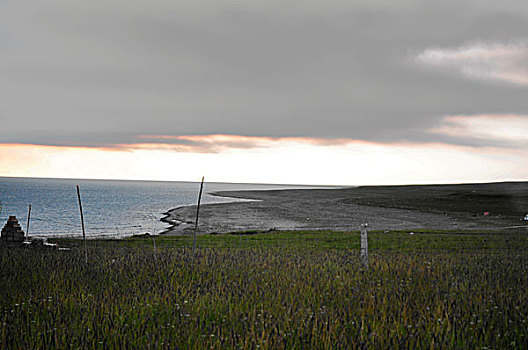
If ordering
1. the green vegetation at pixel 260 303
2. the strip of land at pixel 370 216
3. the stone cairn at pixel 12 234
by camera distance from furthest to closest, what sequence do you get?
the strip of land at pixel 370 216, the stone cairn at pixel 12 234, the green vegetation at pixel 260 303

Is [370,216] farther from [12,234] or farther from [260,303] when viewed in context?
[260,303]

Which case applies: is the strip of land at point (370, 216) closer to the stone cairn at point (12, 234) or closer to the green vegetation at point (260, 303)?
the green vegetation at point (260, 303)

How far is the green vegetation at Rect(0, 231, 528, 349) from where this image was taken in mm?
4652

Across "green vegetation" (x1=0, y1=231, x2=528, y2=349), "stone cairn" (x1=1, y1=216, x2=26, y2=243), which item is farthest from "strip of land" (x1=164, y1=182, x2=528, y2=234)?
"stone cairn" (x1=1, y1=216, x2=26, y2=243)

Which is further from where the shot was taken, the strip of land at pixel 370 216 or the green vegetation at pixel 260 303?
the strip of land at pixel 370 216

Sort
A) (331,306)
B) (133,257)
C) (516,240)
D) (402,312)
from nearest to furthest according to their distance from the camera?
(402,312) → (331,306) → (133,257) → (516,240)

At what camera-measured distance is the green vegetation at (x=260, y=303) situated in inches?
183

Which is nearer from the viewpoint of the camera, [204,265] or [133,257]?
[204,265]

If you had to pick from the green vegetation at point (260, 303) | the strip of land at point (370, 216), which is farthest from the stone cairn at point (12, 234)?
the strip of land at point (370, 216)

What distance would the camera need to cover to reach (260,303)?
5949 millimetres

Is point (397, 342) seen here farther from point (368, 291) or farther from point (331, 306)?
point (368, 291)

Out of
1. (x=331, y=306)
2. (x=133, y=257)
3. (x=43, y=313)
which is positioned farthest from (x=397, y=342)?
(x=133, y=257)

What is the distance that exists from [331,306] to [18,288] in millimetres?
4854

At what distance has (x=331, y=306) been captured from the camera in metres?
5.99
